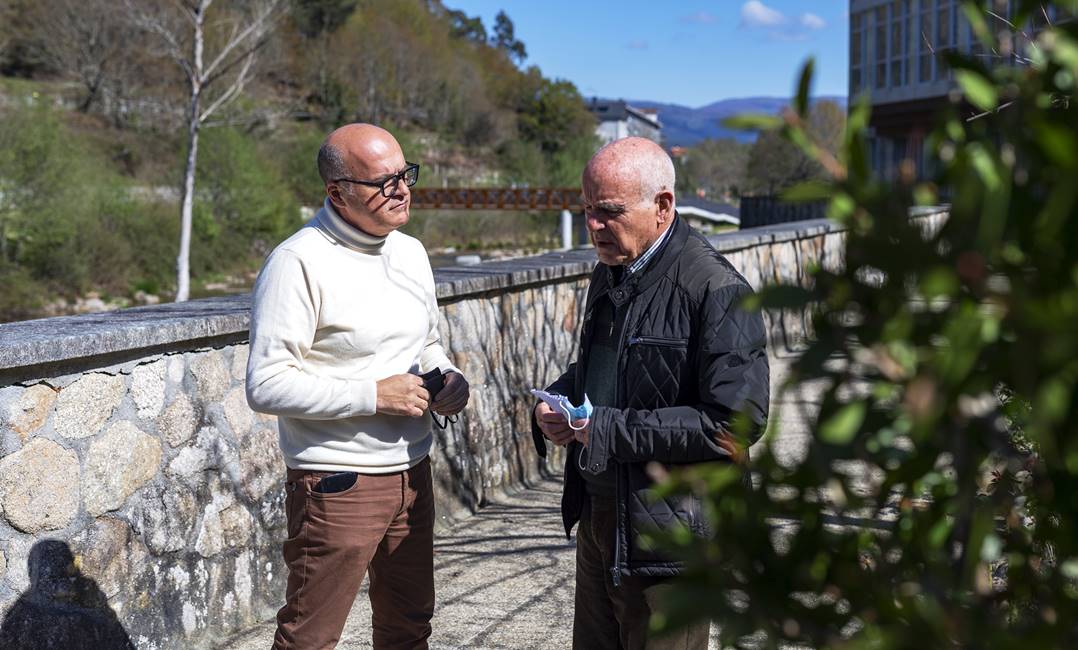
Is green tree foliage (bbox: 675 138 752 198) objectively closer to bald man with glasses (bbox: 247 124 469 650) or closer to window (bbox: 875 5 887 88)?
window (bbox: 875 5 887 88)

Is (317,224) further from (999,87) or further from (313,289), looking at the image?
(999,87)

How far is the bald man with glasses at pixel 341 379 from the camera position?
2.94m

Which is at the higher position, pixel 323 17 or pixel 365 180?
pixel 323 17

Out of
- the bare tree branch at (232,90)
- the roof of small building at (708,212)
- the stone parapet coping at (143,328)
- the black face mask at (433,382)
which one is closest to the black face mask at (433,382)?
the black face mask at (433,382)

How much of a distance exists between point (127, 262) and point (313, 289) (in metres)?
37.5

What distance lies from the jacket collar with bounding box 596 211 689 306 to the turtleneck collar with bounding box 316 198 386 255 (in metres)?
0.68

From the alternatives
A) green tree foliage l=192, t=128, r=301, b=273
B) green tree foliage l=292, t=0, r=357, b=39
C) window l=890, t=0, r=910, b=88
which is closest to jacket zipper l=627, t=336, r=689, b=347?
green tree foliage l=192, t=128, r=301, b=273

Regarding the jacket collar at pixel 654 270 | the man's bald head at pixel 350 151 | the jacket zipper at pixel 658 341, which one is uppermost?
the man's bald head at pixel 350 151

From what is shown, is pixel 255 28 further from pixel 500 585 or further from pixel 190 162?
pixel 500 585

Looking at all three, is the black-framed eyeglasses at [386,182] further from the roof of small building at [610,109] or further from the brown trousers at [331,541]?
the roof of small building at [610,109]

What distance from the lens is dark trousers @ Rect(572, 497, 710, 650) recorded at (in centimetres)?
278

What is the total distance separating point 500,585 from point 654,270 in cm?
226

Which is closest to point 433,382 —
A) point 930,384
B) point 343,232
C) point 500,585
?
point 343,232

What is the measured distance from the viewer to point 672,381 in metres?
2.75
